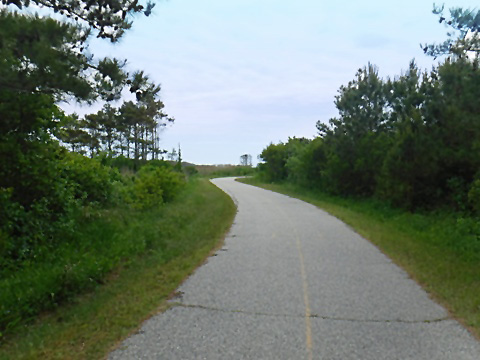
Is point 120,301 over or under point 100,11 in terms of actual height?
under

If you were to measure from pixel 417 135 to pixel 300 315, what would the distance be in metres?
13.6

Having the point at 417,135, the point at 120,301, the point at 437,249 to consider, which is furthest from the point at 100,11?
the point at 417,135

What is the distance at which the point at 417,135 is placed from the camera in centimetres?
1753

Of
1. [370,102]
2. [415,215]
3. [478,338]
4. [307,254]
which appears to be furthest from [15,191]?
[370,102]

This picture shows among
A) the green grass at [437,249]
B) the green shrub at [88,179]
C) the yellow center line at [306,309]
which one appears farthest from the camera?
the green shrub at [88,179]

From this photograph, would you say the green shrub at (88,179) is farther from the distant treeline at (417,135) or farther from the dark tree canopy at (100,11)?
the distant treeline at (417,135)

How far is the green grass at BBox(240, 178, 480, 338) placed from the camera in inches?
275

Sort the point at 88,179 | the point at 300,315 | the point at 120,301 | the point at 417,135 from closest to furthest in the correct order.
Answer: the point at 300,315
the point at 120,301
the point at 88,179
the point at 417,135

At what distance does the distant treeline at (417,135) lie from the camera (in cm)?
1459

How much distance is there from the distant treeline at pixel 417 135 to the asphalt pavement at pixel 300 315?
7.00 m

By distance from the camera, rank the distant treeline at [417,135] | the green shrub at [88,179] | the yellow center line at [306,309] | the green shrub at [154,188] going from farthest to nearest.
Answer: the green shrub at [154,188] < the distant treeline at [417,135] < the green shrub at [88,179] < the yellow center line at [306,309]

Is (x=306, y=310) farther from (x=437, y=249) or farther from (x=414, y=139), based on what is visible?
(x=414, y=139)

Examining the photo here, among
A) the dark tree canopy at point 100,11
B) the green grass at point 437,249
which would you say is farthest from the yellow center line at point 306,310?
the dark tree canopy at point 100,11

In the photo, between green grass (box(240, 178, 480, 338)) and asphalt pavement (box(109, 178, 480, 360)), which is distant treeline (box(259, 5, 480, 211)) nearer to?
green grass (box(240, 178, 480, 338))
